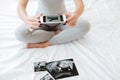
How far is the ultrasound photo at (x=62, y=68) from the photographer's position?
Answer: 1.02 meters

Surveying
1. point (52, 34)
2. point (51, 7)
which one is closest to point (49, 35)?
point (52, 34)

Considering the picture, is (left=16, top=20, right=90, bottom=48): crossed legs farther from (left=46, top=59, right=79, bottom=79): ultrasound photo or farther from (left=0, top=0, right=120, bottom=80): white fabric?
(left=46, top=59, right=79, bottom=79): ultrasound photo

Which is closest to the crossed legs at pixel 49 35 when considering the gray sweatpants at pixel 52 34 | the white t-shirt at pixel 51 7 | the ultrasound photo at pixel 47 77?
the gray sweatpants at pixel 52 34

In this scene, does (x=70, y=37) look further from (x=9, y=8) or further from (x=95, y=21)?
(x=9, y=8)

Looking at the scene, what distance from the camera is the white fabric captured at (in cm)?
103

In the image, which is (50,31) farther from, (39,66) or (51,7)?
(39,66)

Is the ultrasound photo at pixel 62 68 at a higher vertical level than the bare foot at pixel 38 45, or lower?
lower

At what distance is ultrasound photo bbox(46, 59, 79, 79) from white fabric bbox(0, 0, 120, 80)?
0.03 m

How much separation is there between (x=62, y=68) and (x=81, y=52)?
0.55 feet

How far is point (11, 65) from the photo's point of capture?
1.08 meters

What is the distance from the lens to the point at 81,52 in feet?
3.77

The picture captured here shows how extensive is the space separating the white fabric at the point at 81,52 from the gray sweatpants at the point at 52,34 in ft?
0.13

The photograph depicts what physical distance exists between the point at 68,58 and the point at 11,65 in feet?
1.06

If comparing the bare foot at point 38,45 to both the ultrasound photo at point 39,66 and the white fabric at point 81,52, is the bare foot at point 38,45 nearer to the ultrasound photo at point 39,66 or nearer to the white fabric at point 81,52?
the white fabric at point 81,52
